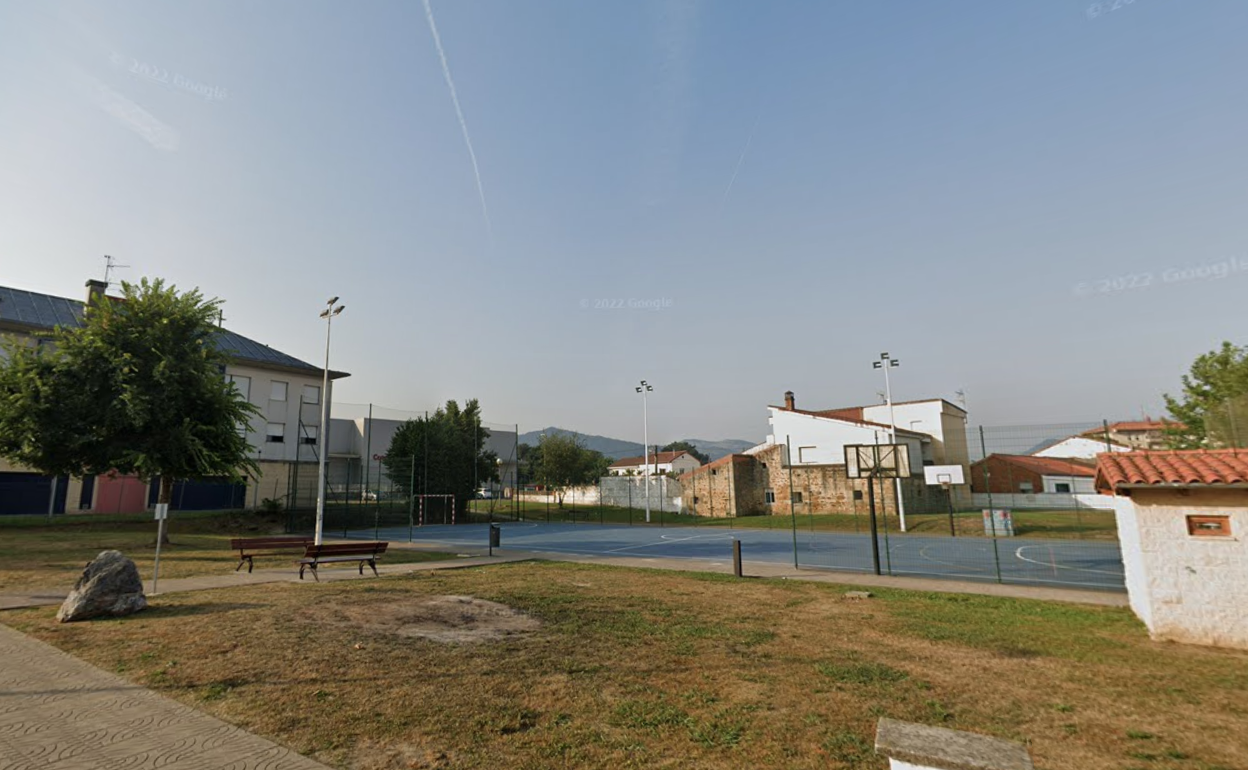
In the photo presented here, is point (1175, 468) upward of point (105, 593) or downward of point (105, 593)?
upward

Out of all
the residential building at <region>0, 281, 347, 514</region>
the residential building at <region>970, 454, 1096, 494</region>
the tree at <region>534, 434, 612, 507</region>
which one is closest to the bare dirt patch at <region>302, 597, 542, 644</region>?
the residential building at <region>0, 281, 347, 514</region>

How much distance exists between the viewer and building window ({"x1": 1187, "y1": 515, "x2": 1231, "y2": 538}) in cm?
809

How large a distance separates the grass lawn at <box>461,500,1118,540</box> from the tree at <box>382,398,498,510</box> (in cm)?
300

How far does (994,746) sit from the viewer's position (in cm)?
274

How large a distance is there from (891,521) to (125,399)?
35285 mm

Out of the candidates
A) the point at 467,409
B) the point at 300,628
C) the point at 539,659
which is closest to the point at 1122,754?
the point at 539,659

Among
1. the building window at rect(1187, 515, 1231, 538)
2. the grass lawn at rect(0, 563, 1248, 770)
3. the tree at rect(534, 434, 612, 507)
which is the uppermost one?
the tree at rect(534, 434, 612, 507)

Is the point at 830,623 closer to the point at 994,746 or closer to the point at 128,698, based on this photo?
the point at 994,746

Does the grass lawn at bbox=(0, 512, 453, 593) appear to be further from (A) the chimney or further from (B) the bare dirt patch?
(A) the chimney

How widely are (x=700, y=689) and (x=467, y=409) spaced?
41.9m

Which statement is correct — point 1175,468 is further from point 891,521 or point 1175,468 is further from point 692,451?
point 692,451

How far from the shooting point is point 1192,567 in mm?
8250

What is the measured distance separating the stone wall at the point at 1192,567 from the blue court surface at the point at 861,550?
178 inches

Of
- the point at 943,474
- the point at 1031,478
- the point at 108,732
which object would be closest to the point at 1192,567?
the point at 108,732
